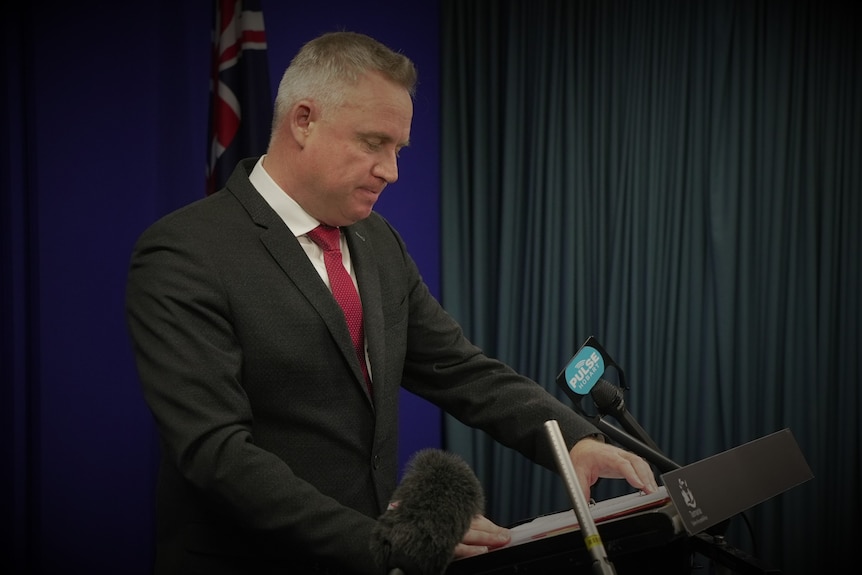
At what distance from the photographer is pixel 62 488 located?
9.54 ft

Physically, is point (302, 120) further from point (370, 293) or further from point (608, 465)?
point (608, 465)

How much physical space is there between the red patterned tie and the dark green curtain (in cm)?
203

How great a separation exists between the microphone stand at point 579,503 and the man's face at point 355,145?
757mm

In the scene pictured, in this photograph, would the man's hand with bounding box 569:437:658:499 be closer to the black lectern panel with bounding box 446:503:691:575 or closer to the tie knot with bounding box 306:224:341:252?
the black lectern panel with bounding box 446:503:691:575

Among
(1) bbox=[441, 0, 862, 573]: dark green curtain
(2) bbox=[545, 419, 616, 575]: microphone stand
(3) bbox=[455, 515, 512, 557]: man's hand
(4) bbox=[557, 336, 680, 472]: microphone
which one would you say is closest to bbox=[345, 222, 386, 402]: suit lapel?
(4) bbox=[557, 336, 680, 472]: microphone

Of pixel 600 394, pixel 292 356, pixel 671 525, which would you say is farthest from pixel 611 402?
pixel 292 356

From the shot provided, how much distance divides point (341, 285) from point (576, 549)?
2.31 feet

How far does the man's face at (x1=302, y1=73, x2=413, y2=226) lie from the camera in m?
1.50

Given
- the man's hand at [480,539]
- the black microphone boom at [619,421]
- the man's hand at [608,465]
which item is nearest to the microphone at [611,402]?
the black microphone boom at [619,421]

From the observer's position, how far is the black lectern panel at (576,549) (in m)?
1.06

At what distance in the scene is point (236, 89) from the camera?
2844 millimetres

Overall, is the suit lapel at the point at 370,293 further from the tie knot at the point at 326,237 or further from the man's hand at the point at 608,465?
the man's hand at the point at 608,465

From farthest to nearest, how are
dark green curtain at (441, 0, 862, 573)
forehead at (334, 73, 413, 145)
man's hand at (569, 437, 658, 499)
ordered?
1. dark green curtain at (441, 0, 862, 573)
2. forehead at (334, 73, 413, 145)
3. man's hand at (569, 437, 658, 499)

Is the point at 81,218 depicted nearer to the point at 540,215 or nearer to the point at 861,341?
the point at 540,215
